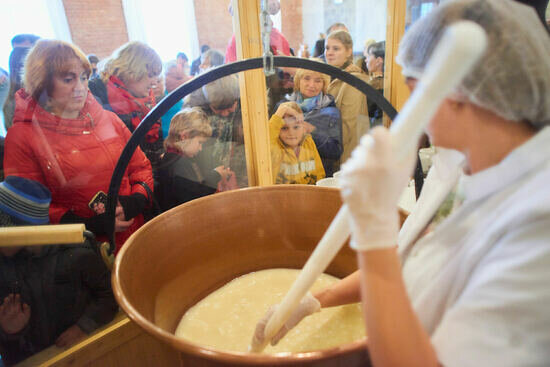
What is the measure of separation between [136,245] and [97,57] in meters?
0.94

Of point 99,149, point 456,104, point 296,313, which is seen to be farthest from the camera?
point 99,149

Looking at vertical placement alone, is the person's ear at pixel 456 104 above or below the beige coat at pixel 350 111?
above

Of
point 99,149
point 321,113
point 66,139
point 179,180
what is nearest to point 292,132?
point 321,113

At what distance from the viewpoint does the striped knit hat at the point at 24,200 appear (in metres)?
1.12

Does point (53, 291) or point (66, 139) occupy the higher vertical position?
point (66, 139)

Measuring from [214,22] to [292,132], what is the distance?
0.68 m

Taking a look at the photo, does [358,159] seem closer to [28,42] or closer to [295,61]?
[295,61]

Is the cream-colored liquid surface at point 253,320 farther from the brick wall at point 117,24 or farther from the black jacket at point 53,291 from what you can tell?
the brick wall at point 117,24

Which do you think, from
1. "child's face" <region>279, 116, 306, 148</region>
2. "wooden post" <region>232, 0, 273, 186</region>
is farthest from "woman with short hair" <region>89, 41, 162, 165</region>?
"child's face" <region>279, 116, 306, 148</region>

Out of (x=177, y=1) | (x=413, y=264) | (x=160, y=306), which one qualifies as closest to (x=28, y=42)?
(x=177, y=1)

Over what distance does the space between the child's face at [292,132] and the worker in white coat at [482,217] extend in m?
1.18

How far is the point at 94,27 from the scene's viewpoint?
171 cm

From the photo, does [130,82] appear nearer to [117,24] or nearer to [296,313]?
[117,24]

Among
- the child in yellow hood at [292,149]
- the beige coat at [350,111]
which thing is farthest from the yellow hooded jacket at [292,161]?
the beige coat at [350,111]
